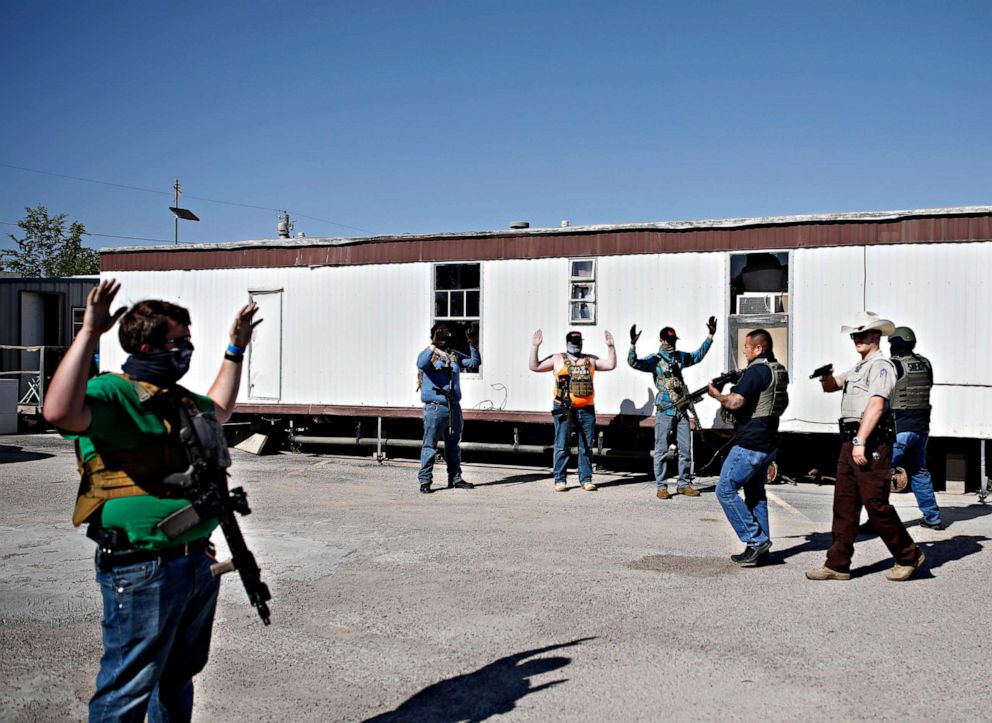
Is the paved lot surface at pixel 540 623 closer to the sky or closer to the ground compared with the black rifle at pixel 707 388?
closer to the ground

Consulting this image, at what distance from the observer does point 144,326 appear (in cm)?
312

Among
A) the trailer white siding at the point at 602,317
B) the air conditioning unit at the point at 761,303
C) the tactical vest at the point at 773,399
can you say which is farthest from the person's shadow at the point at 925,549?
the air conditioning unit at the point at 761,303

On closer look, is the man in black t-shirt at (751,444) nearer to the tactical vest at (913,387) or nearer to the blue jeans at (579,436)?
the tactical vest at (913,387)

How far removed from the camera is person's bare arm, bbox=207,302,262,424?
3514mm

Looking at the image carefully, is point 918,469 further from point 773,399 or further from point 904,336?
Result: point 773,399

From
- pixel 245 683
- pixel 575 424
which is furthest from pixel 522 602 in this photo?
pixel 575 424

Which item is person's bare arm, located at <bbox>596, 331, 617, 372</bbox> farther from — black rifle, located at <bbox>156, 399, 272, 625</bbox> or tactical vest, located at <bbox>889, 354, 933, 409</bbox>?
black rifle, located at <bbox>156, 399, 272, 625</bbox>

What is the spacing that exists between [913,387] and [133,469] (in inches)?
291

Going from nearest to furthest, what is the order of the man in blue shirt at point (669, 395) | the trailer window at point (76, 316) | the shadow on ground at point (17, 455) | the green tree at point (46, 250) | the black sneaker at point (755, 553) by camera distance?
the black sneaker at point (755, 553) < the man in blue shirt at point (669, 395) < the shadow on ground at point (17, 455) < the trailer window at point (76, 316) < the green tree at point (46, 250)

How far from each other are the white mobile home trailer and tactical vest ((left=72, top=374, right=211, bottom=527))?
31.5ft

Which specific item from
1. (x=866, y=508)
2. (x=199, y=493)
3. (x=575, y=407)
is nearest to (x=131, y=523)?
(x=199, y=493)

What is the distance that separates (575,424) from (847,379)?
4.53 metres

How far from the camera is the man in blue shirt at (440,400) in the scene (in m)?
10.7

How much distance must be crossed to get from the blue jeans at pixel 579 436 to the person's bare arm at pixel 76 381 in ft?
27.0
